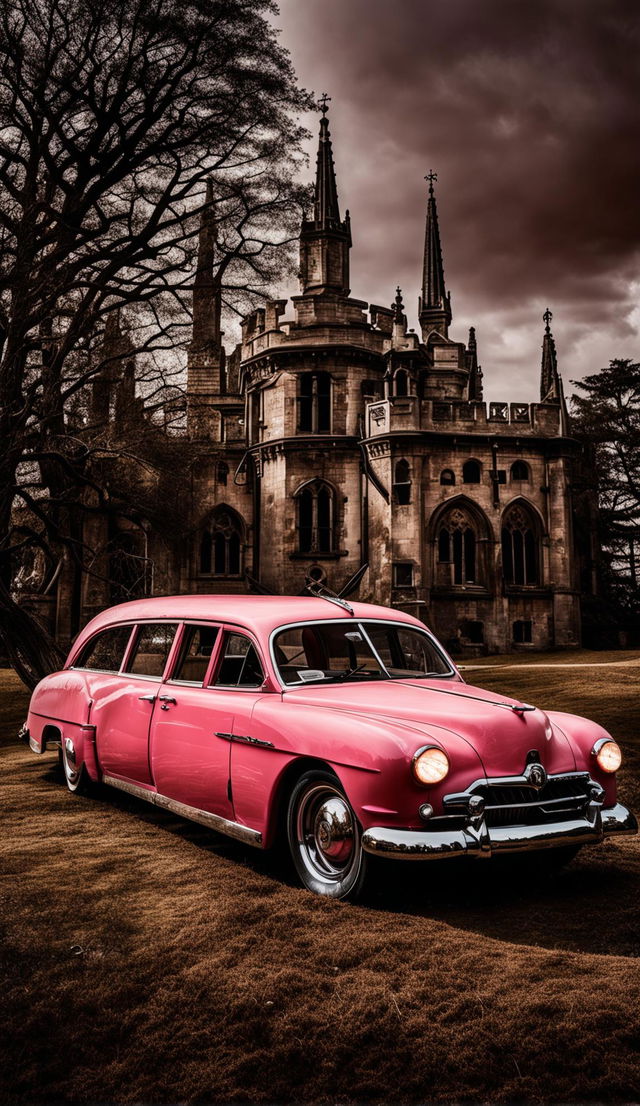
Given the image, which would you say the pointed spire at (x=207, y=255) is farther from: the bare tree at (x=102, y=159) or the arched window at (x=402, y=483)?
the arched window at (x=402, y=483)

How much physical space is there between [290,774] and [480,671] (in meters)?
17.7

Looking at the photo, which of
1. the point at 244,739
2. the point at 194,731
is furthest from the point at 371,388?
the point at 244,739

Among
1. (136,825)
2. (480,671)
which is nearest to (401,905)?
(136,825)

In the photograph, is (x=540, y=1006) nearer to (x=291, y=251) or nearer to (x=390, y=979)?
(x=390, y=979)

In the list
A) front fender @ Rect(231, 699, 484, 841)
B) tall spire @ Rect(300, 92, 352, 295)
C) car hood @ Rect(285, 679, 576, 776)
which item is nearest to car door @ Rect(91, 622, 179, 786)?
front fender @ Rect(231, 699, 484, 841)

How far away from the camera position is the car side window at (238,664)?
5.70 m

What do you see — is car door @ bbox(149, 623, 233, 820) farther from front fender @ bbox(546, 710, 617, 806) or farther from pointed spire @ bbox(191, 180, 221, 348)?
pointed spire @ bbox(191, 180, 221, 348)

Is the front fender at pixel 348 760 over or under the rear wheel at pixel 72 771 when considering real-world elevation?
over

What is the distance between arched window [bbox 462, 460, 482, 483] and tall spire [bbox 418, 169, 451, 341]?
15917mm

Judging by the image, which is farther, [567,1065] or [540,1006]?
[540,1006]

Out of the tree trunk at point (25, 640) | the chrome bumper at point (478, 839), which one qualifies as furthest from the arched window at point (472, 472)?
the chrome bumper at point (478, 839)

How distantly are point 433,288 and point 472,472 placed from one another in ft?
60.2

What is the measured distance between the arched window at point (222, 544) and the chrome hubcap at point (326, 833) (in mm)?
31809

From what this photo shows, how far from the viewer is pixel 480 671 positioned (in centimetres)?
2192
